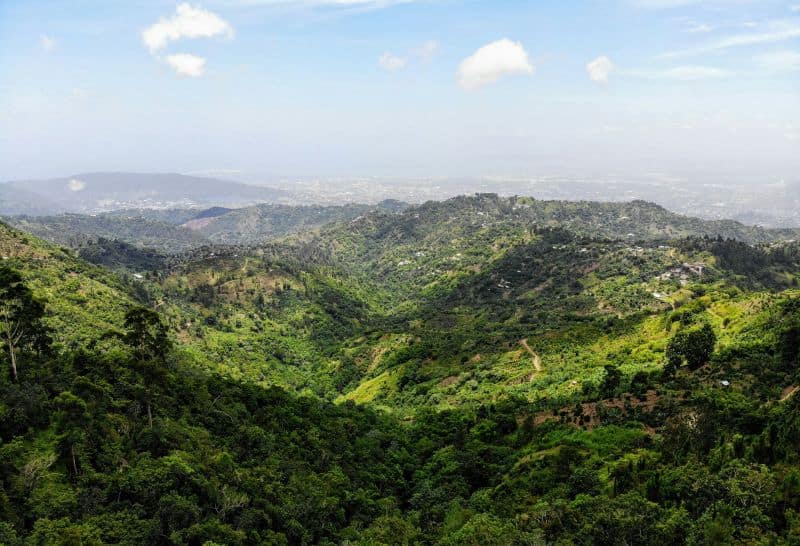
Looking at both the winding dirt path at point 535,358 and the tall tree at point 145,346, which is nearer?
the tall tree at point 145,346

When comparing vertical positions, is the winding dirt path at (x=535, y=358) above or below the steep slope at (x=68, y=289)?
below

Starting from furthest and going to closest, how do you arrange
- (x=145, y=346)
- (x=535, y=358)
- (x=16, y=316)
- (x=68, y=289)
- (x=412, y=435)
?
1. (x=68, y=289)
2. (x=535, y=358)
3. (x=412, y=435)
4. (x=145, y=346)
5. (x=16, y=316)

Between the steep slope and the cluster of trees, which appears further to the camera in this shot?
the steep slope

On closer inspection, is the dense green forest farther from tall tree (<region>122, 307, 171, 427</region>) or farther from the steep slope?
the steep slope

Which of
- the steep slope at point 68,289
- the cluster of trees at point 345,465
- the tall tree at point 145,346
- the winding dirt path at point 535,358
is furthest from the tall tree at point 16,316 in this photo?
the winding dirt path at point 535,358

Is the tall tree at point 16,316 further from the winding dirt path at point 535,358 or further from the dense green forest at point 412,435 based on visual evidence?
the winding dirt path at point 535,358

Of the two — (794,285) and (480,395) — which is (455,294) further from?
(480,395)

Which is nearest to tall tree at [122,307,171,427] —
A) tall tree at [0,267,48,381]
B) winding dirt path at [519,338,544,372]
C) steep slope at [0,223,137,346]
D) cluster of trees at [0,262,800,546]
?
cluster of trees at [0,262,800,546]

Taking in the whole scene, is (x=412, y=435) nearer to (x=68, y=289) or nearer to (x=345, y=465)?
(x=345, y=465)

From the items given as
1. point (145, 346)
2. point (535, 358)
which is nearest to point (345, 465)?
point (145, 346)
